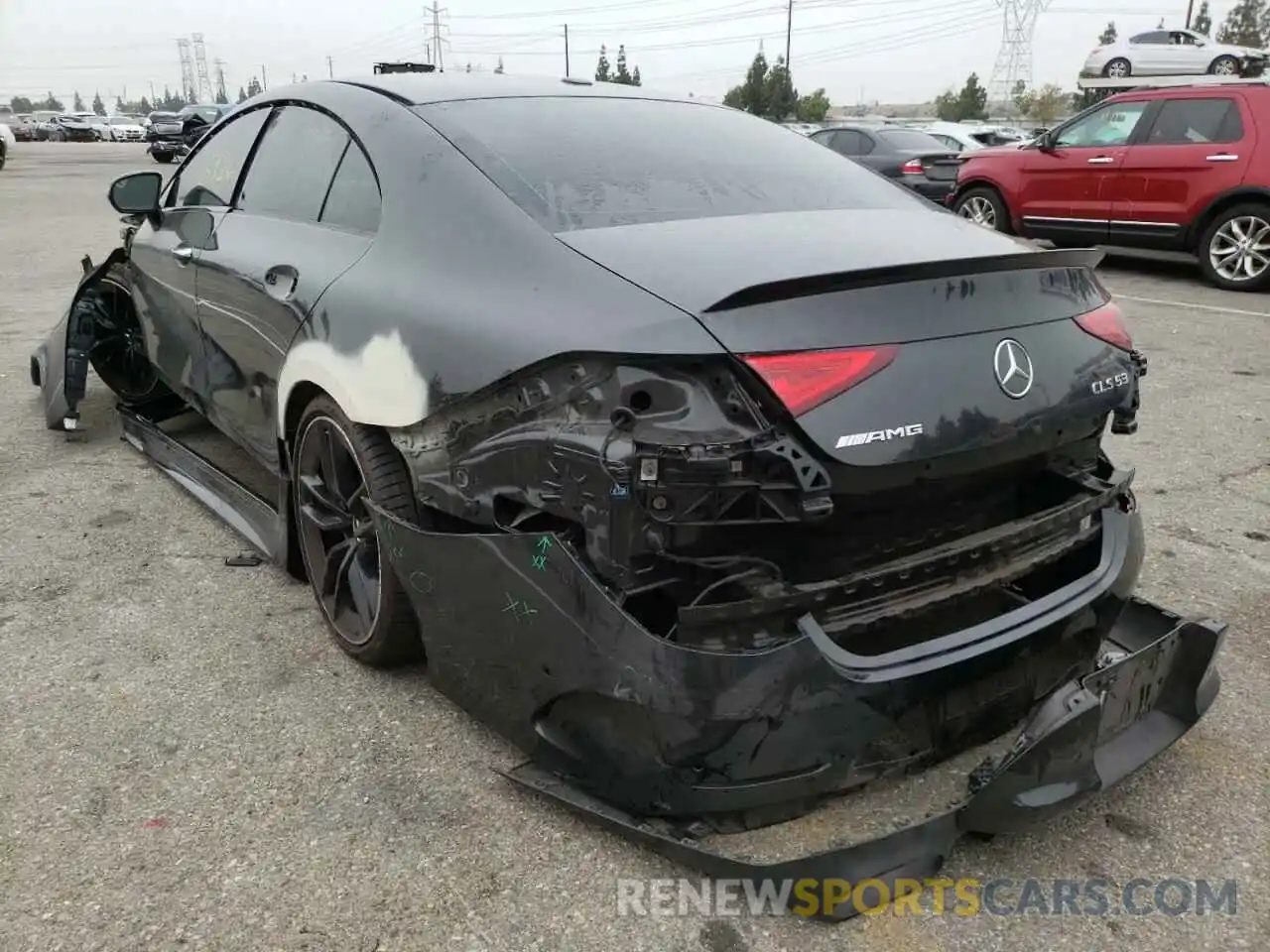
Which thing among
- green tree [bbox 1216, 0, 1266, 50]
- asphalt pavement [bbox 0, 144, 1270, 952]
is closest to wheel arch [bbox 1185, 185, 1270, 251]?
asphalt pavement [bbox 0, 144, 1270, 952]

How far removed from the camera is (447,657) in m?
2.43

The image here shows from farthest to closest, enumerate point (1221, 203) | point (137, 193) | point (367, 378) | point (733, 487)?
point (1221, 203) → point (137, 193) → point (367, 378) → point (733, 487)

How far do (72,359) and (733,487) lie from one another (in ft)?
14.0

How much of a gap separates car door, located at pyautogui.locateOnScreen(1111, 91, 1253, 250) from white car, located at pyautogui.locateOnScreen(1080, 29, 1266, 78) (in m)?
8.84

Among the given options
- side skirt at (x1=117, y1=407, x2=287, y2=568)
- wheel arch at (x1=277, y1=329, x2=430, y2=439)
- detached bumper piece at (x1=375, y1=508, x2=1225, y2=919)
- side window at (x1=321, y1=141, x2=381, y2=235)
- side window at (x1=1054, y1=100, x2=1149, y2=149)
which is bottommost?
side skirt at (x1=117, y1=407, x2=287, y2=568)

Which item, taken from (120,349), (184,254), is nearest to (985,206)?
(120,349)

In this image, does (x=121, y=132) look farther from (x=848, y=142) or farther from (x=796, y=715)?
(x=796, y=715)

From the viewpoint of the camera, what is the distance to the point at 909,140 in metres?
14.3

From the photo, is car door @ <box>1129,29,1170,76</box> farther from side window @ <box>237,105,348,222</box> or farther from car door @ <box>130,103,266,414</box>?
side window @ <box>237,105,348,222</box>

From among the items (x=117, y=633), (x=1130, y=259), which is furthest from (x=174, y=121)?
(x=117, y=633)

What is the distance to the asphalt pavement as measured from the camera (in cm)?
199

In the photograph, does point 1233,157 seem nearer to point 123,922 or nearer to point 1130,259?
point 1130,259

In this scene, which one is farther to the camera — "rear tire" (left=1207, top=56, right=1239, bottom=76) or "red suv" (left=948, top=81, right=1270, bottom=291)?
"rear tire" (left=1207, top=56, right=1239, bottom=76)

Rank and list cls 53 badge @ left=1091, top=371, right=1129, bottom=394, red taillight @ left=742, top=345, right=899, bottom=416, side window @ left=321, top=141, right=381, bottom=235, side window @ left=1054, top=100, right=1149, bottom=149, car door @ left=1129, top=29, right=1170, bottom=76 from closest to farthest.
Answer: red taillight @ left=742, top=345, right=899, bottom=416
cls 53 badge @ left=1091, top=371, right=1129, bottom=394
side window @ left=321, top=141, right=381, bottom=235
side window @ left=1054, top=100, right=1149, bottom=149
car door @ left=1129, top=29, right=1170, bottom=76
